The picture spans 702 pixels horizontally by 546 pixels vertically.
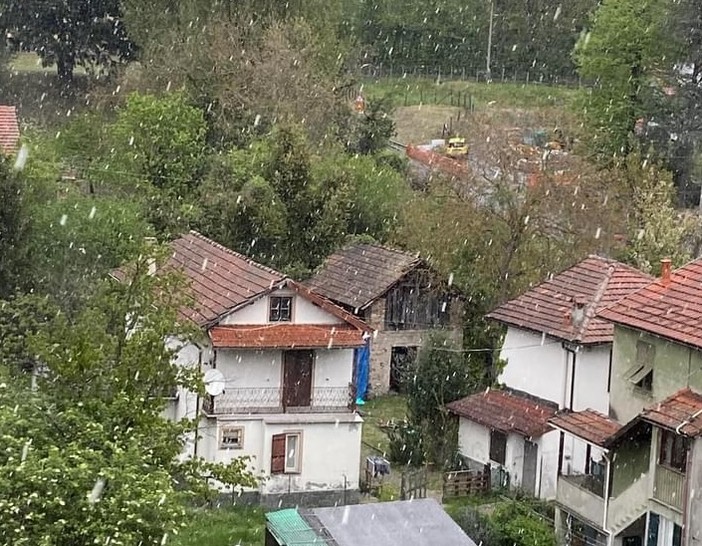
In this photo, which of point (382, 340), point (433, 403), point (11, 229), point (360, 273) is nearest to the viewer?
point (433, 403)

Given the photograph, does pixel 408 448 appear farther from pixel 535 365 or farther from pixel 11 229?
pixel 11 229

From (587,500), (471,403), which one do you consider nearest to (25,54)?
(471,403)

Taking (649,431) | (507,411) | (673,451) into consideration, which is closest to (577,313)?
(507,411)

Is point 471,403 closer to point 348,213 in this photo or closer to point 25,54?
point 348,213

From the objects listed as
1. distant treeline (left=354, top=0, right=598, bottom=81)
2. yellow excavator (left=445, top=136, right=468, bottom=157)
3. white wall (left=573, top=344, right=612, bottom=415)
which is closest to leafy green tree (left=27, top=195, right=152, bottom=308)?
white wall (left=573, top=344, right=612, bottom=415)

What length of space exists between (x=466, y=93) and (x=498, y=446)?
137ft

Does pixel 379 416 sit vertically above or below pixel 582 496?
below

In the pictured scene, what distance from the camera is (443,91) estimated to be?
6712 centimetres

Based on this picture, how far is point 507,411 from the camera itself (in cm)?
2672

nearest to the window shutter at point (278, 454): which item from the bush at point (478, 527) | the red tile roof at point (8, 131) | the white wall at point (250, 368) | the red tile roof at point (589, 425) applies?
the white wall at point (250, 368)

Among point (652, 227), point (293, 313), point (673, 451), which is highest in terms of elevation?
point (652, 227)

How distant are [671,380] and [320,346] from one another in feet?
21.1

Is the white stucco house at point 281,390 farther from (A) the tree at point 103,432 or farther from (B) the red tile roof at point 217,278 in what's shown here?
(A) the tree at point 103,432

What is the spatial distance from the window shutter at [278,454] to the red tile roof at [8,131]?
10456 mm
